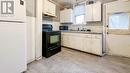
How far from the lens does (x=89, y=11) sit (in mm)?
4355

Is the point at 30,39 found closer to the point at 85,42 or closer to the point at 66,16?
the point at 85,42

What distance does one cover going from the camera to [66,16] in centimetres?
551

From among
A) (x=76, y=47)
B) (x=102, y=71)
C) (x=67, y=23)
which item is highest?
(x=67, y=23)

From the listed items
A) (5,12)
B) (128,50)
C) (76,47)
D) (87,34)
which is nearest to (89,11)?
(87,34)

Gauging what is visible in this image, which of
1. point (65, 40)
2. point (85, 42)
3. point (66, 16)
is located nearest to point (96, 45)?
point (85, 42)

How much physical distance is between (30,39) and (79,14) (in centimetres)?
306

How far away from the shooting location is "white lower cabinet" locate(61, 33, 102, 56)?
363 cm

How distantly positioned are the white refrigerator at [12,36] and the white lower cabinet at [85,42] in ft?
8.03

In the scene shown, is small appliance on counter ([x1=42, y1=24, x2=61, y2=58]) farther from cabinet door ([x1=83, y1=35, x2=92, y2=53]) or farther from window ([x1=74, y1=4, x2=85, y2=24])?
window ([x1=74, y1=4, x2=85, y2=24])

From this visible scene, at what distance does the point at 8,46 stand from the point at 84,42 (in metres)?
2.86

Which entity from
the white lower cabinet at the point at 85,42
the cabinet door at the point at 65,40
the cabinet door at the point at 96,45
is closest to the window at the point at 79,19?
the white lower cabinet at the point at 85,42

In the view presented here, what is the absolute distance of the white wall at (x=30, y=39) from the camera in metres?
2.83

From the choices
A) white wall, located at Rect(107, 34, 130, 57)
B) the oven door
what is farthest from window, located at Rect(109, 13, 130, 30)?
the oven door

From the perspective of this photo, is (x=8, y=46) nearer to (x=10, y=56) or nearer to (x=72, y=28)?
(x=10, y=56)
